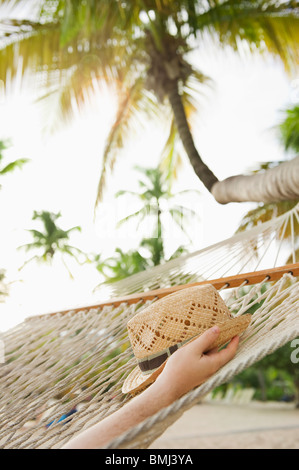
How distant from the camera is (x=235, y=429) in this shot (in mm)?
10141

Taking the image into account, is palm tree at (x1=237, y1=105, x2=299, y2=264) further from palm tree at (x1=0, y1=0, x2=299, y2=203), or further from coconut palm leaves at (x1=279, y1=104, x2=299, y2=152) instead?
palm tree at (x1=0, y1=0, x2=299, y2=203)

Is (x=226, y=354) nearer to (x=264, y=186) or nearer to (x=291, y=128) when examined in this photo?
(x=264, y=186)

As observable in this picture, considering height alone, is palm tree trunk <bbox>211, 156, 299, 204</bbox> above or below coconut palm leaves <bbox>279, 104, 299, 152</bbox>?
below

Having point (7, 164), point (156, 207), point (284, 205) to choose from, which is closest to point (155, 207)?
point (156, 207)

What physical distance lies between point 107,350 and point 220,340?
1.71ft

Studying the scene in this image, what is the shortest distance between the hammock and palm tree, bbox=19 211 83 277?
44.5 feet

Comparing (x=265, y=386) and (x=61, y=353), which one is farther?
(x=265, y=386)

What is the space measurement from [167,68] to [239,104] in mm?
12506

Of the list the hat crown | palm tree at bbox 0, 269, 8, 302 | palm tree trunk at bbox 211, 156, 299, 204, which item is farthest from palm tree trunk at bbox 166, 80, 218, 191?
palm tree at bbox 0, 269, 8, 302

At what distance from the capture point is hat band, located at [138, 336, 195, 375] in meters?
0.93

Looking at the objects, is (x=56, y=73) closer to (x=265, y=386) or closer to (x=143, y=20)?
(x=143, y=20)

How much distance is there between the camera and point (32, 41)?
12.4 feet
